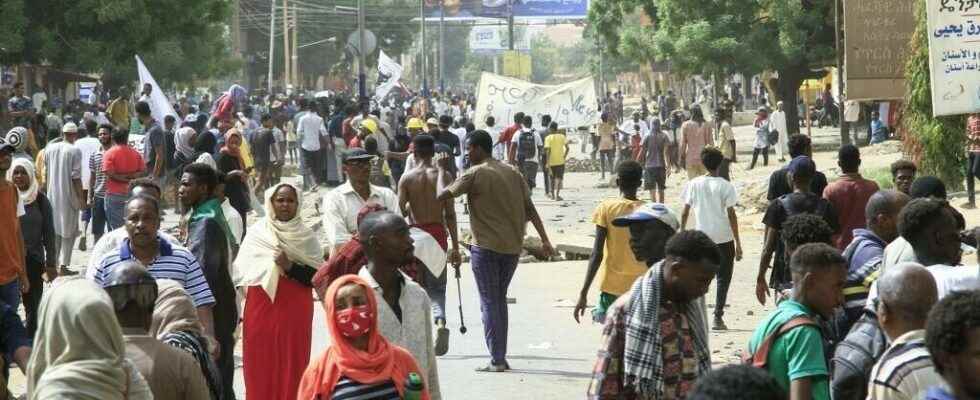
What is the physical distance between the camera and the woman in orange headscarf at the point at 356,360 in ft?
17.6

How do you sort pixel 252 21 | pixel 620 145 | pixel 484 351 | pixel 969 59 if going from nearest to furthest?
pixel 484 351 < pixel 969 59 < pixel 620 145 < pixel 252 21

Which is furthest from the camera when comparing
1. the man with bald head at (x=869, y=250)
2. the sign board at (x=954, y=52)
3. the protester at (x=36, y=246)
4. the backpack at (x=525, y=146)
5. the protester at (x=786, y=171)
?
the backpack at (x=525, y=146)

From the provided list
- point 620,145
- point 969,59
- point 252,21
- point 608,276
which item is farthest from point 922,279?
point 252,21

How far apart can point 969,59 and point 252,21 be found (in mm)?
76477

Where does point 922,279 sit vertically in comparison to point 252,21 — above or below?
below

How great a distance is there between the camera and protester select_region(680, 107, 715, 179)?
23.9 m

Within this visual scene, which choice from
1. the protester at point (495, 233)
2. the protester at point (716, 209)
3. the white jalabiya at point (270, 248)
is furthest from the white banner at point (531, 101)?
the white jalabiya at point (270, 248)

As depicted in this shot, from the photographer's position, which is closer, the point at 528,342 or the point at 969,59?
the point at 528,342

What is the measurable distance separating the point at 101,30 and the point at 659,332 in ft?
110

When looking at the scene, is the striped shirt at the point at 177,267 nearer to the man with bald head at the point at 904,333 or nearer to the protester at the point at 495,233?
the man with bald head at the point at 904,333

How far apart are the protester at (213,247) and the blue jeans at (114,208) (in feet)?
24.5

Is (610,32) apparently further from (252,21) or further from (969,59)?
(252,21)

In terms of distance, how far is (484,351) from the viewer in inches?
461

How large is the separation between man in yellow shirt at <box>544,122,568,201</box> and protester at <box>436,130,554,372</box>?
17272mm
